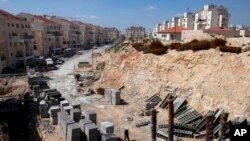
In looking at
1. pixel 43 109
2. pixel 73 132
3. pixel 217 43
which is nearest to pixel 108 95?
pixel 43 109

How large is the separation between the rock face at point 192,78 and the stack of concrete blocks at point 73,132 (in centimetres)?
1030

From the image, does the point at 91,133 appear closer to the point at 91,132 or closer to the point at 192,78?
the point at 91,132

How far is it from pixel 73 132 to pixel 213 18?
7717cm

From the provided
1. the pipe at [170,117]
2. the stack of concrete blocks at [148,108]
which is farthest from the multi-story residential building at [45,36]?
the pipe at [170,117]

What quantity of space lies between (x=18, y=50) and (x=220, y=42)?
40123 millimetres

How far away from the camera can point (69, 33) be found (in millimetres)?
87688

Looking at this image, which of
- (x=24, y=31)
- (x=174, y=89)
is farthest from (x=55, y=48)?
(x=174, y=89)

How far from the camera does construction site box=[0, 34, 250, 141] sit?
57.7 ft

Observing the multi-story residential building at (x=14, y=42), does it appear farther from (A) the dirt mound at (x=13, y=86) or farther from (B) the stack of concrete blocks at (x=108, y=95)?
(B) the stack of concrete blocks at (x=108, y=95)

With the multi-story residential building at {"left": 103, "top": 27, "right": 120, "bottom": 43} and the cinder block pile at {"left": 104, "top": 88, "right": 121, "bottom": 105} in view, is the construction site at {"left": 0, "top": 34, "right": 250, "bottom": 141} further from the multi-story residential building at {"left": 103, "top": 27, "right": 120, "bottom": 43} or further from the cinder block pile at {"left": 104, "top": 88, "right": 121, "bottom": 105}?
the multi-story residential building at {"left": 103, "top": 27, "right": 120, "bottom": 43}

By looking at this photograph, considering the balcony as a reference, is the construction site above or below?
below

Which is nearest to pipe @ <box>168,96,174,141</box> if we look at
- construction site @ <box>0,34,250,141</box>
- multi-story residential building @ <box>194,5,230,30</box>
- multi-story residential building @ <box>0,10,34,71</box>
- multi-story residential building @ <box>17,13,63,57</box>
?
construction site @ <box>0,34,250,141</box>

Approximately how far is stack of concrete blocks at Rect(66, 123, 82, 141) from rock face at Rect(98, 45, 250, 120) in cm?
1030

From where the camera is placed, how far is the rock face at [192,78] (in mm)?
20219
